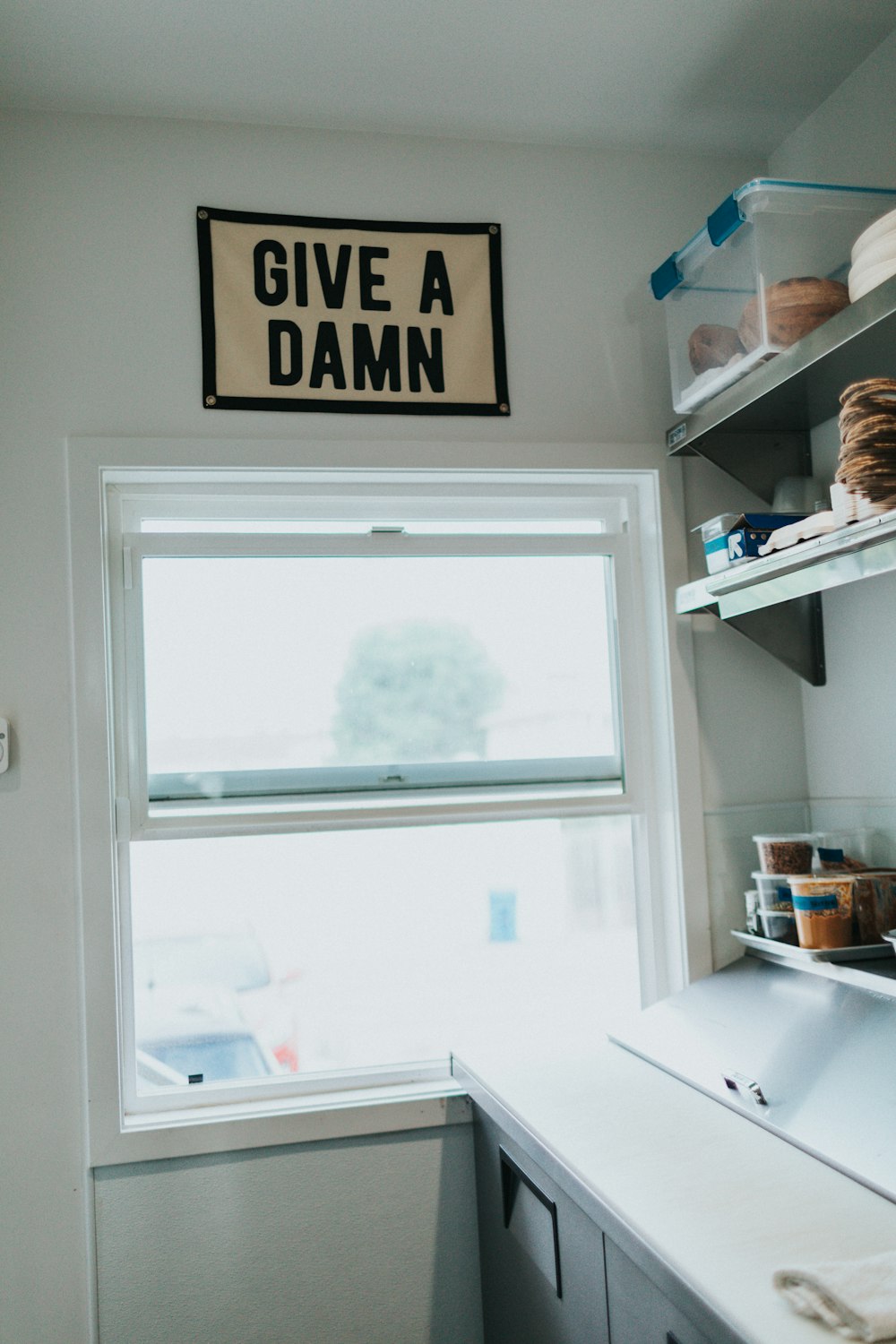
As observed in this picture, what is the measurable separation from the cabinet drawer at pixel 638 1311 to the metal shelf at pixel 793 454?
94cm

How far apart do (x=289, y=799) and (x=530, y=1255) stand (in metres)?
0.89

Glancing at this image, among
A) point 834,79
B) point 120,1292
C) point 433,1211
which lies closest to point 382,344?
point 834,79

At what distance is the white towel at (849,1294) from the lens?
1.01 m

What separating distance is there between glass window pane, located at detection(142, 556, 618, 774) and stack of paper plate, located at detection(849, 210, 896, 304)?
2.82ft

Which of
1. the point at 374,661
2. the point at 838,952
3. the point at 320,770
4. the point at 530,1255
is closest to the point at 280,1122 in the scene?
the point at 530,1255

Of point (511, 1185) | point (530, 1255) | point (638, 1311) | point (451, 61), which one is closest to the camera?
point (638, 1311)

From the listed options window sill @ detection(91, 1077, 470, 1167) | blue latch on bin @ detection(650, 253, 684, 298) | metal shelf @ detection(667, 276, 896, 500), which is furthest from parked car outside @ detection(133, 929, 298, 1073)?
blue latch on bin @ detection(650, 253, 684, 298)

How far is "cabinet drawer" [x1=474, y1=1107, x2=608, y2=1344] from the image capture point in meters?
1.46

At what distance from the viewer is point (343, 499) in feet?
7.16

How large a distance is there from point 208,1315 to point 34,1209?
1.17 ft

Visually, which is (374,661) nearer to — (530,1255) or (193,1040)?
(193,1040)

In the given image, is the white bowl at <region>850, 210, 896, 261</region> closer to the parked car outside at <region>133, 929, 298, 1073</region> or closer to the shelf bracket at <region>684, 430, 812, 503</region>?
the shelf bracket at <region>684, 430, 812, 503</region>

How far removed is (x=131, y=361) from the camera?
80.2 inches

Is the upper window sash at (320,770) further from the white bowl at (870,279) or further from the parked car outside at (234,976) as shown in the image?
the white bowl at (870,279)
